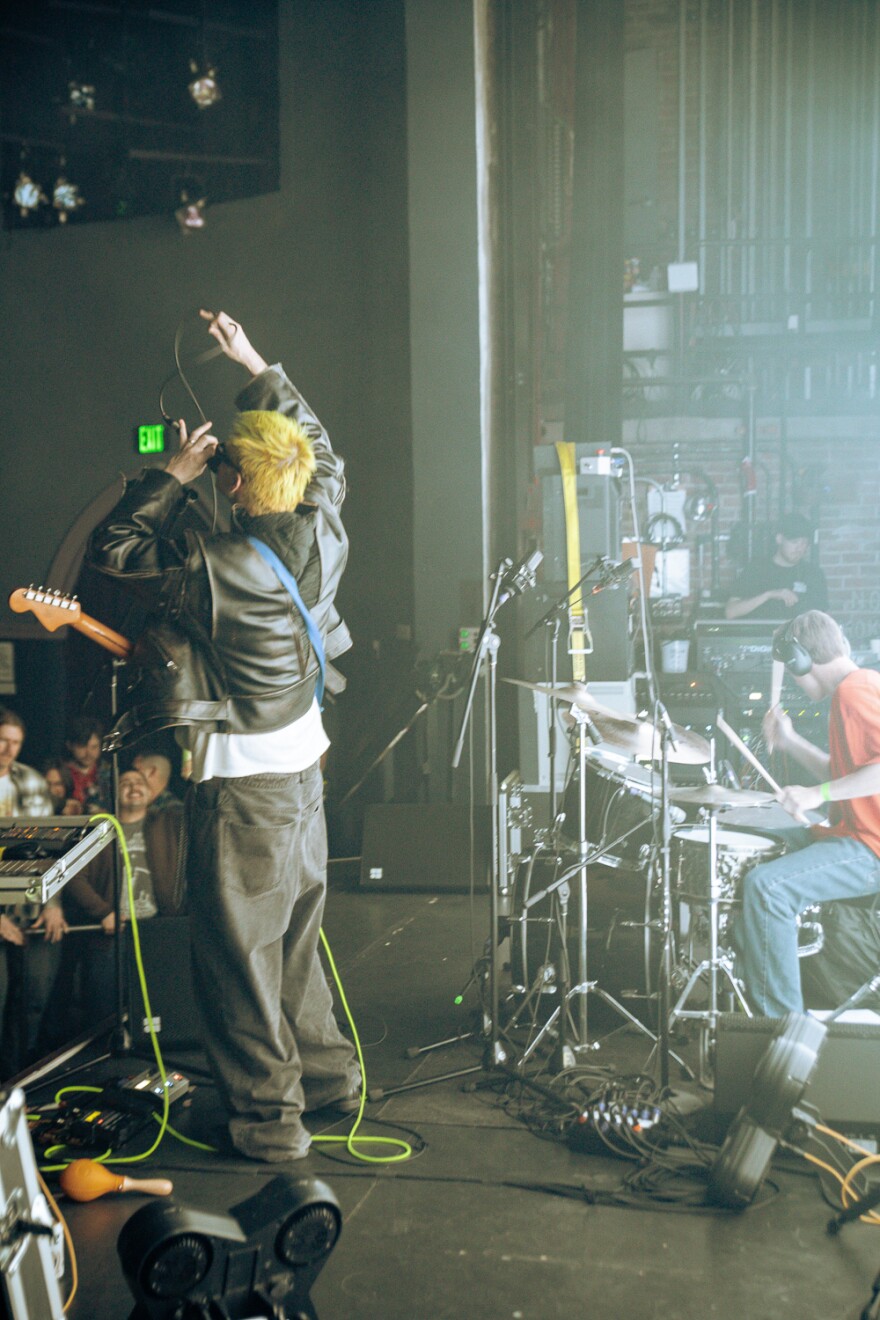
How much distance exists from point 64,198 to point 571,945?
214 inches

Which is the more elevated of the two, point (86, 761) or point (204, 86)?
point (204, 86)

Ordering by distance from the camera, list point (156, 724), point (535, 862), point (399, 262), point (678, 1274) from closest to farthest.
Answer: point (678, 1274), point (156, 724), point (535, 862), point (399, 262)

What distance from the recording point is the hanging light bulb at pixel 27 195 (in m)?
7.01

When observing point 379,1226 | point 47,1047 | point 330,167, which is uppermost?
point 330,167

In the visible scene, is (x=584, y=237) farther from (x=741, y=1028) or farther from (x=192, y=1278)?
(x=192, y=1278)

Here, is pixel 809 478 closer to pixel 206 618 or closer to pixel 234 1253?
pixel 206 618

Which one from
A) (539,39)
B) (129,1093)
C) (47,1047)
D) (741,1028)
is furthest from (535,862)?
(539,39)

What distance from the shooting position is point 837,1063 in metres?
2.82

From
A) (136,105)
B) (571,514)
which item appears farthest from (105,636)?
(136,105)

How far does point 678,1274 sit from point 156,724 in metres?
1.63

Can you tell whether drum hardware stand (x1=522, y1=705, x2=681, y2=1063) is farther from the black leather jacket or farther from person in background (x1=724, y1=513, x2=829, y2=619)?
person in background (x1=724, y1=513, x2=829, y2=619)

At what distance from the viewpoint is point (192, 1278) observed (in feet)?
5.98

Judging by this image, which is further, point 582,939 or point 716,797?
point 582,939

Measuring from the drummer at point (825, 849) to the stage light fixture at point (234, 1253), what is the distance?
6.06 ft
